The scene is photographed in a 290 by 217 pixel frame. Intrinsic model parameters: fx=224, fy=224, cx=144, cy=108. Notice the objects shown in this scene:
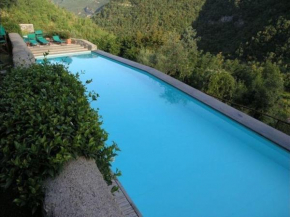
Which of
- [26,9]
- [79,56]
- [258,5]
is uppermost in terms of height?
[258,5]

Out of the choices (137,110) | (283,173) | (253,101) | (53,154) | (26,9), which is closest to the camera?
(53,154)

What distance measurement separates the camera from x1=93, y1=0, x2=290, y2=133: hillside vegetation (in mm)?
7621

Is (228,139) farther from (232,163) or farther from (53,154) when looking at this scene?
(53,154)

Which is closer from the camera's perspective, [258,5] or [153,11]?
[258,5]

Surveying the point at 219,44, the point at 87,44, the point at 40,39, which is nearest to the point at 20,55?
the point at 87,44

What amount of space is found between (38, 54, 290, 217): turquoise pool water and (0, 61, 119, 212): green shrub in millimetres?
1990

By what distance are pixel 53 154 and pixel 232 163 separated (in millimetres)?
3880

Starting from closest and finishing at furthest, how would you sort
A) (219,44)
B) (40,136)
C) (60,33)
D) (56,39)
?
(40,136), (56,39), (60,33), (219,44)

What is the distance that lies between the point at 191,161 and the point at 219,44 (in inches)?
1697

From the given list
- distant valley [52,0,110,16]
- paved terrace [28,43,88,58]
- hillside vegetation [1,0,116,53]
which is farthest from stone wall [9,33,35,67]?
distant valley [52,0,110,16]

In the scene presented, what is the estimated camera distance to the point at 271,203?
3.70 metres

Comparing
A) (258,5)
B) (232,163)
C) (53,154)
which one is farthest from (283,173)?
(258,5)

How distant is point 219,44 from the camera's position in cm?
4331

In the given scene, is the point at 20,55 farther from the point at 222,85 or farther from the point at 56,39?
the point at 56,39
